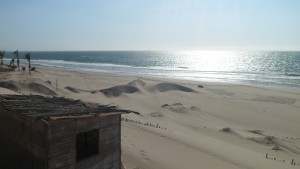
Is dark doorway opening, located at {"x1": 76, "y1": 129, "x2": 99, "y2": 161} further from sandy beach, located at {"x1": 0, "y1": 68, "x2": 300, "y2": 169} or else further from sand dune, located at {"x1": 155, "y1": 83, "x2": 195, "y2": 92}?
sand dune, located at {"x1": 155, "y1": 83, "x2": 195, "y2": 92}

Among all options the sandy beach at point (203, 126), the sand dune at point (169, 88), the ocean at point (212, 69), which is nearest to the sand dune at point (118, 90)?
the sandy beach at point (203, 126)

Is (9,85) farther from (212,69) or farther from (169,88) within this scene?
(212,69)

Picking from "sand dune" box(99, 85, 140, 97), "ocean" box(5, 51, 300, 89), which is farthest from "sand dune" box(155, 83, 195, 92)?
"ocean" box(5, 51, 300, 89)

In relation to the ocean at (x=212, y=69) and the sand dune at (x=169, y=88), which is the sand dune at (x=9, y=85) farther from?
the ocean at (x=212, y=69)

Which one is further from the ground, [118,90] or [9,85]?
[9,85]

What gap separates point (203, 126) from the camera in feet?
68.0

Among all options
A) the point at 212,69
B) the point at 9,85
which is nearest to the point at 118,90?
the point at 9,85

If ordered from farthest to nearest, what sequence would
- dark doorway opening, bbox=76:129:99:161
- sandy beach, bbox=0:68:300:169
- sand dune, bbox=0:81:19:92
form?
1. sand dune, bbox=0:81:19:92
2. sandy beach, bbox=0:68:300:169
3. dark doorway opening, bbox=76:129:99:161

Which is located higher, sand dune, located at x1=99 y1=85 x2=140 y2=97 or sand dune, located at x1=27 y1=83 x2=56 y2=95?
sand dune, located at x1=27 y1=83 x2=56 y2=95

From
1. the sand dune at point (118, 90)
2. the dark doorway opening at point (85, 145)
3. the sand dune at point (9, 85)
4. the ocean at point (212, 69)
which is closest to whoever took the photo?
the dark doorway opening at point (85, 145)

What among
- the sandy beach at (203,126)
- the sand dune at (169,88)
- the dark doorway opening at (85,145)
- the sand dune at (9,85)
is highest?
the dark doorway opening at (85,145)

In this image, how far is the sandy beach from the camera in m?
13.2

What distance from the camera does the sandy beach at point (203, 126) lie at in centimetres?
1318

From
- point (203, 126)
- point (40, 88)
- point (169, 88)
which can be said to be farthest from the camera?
point (169, 88)
